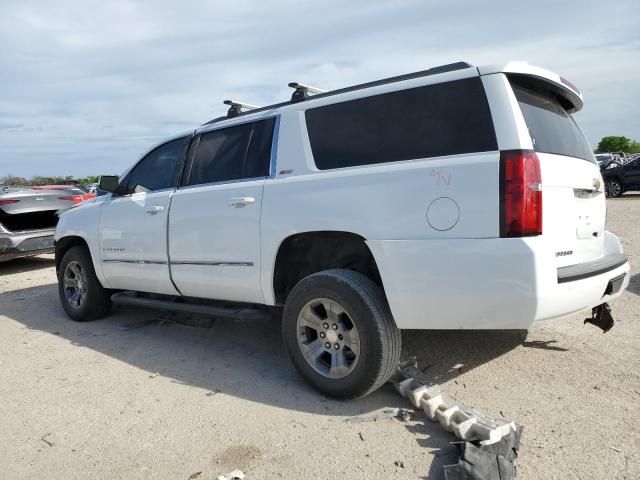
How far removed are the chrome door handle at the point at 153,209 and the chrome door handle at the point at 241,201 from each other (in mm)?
941

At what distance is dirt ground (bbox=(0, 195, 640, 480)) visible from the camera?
108 inches

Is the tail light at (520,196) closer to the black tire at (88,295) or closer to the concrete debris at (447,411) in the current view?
the concrete debris at (447,411)

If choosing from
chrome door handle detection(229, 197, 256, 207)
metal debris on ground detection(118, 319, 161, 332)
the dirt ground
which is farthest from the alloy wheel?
metal debris on ground detection(118, 319, 161, 332)

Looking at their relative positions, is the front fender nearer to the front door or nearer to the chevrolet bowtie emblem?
the front door

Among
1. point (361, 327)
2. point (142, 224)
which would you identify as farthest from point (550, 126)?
point (142, 224)

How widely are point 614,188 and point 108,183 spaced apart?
65.7ft

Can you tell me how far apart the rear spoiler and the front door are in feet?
9.30

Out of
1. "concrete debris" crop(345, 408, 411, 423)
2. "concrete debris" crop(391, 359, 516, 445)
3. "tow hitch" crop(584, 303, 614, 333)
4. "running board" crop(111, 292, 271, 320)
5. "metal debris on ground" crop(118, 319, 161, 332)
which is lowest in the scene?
Result: "metal debris on ground" crop(118, 319, 161, 332)

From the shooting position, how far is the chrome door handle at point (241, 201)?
12.6 ft

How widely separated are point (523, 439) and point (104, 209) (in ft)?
14.2

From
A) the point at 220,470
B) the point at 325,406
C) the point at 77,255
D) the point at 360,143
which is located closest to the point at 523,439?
the point at 325,406

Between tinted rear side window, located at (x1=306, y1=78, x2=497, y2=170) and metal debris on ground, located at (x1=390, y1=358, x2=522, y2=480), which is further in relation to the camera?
tinted rear side window, located at (x1=306, y1=78, x2=497, y2=170)

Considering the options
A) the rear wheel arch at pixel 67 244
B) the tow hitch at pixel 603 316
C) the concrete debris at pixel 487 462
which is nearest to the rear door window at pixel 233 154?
the rear wheel arch at pixel 67 244

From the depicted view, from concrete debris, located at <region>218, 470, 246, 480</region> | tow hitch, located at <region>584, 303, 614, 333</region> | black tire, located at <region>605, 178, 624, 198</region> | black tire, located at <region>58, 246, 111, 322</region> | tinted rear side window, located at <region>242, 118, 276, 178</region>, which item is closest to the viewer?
concrete debris, located at <region>218, 470, 246, 480</region>
